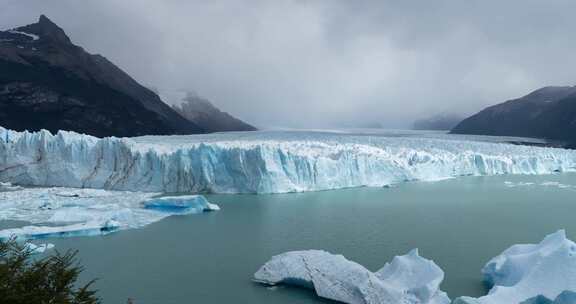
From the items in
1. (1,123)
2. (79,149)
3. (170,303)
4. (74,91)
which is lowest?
(170,303)

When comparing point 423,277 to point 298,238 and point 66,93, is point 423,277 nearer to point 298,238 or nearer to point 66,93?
point 298,238

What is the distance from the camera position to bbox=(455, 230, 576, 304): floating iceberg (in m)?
5.46

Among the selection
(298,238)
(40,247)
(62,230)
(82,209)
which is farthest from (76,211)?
(298,238)

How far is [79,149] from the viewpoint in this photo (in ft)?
51.2

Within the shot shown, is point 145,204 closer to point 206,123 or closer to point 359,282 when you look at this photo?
point 359,282

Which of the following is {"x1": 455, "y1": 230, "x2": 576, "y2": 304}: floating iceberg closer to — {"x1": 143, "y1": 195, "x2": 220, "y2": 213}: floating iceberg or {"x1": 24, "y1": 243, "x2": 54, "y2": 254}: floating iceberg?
{"x1": 24, "y1": 243, "x2": 54, "y2": 254}: floating iceberg

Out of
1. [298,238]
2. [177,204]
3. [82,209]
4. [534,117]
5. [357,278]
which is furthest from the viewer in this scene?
[534,117]

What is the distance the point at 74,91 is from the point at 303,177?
99.0ft

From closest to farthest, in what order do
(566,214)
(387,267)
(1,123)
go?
1. (387,267)
2. (566,214)
3. (1,123)

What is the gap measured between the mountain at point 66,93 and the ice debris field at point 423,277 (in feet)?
109

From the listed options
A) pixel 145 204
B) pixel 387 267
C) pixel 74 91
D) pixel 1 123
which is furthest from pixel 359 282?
pixel 74 91

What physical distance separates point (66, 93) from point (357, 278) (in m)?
37.5

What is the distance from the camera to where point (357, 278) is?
604 centimetres

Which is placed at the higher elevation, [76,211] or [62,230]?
[76,211]
